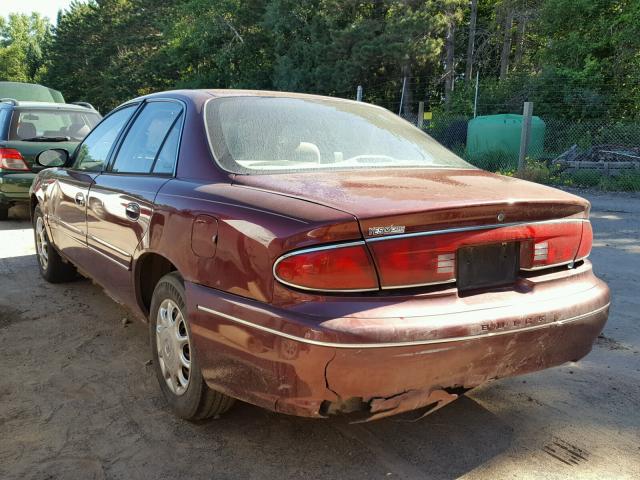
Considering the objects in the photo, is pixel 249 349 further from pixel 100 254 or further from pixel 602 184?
pixel 602 184

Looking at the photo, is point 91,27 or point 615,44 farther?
point 91,27

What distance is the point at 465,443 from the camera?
264cm

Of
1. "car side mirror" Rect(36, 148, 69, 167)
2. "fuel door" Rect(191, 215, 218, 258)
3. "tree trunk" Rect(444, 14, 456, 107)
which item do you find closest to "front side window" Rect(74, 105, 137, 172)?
"car side mirror" Rect(36, 148, 69, 167)

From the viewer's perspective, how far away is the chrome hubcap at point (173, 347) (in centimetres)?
280

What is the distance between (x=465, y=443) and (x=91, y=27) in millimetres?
54831

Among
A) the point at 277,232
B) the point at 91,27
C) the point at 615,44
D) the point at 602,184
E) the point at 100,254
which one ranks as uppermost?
the point at 91,27

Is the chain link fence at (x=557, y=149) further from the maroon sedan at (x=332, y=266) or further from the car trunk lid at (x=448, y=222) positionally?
the car trunk lid at (x=448, y=222)

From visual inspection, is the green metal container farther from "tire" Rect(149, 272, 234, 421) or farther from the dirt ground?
"tire" Rect(149, 272, 234, 421)

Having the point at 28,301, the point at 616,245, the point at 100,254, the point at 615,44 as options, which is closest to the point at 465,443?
the point at 100,254

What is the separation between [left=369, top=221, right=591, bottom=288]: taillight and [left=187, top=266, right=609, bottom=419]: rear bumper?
0.15 metres

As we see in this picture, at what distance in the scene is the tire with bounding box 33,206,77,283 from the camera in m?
5.12

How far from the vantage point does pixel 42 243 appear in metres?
5.28

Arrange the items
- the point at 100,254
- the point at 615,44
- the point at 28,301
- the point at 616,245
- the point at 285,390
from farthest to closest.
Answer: the point at 615,44 < the point at 616,245 < the point at 28,301 < the point at 100,254 < the point at 285,390

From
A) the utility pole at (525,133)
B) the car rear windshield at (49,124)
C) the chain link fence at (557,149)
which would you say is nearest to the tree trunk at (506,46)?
the chain link fence at (557,149)
